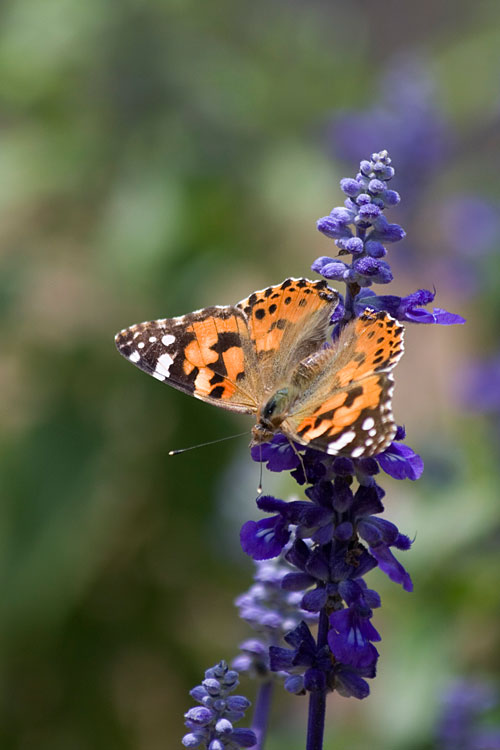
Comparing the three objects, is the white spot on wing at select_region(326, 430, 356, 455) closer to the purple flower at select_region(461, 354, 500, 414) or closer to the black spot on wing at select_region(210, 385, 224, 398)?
the black spot on wing at select_region(210, 385, 224, 398)

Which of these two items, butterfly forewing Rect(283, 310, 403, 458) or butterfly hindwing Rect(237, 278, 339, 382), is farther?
butterfly hindwing Rect(237, 278, 339, 382)

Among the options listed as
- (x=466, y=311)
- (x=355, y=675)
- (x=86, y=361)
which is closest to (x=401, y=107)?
(x=466, y=311)

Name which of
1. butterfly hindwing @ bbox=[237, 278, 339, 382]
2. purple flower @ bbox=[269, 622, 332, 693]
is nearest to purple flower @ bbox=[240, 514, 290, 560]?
purple flower @ bbox=[269, 622, 332, 693]

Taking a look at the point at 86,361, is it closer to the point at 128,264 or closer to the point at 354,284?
the point at 128,264

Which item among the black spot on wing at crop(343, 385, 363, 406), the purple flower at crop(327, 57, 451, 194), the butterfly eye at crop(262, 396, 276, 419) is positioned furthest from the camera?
the purple flower at crop(327, 57, 451, 194)

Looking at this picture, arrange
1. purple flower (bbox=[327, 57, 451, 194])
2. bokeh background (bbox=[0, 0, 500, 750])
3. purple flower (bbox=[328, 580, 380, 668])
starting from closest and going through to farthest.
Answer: purple flower (bbox=[328, 580, 380, 668])
bokeh background (bbox=[0, 0, 500, 750])
purple flower (bbox=[327, 57, 451, 194])

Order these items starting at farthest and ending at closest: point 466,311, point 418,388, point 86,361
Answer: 1. point 418,388
2. point 466,311
3. point 86,361
